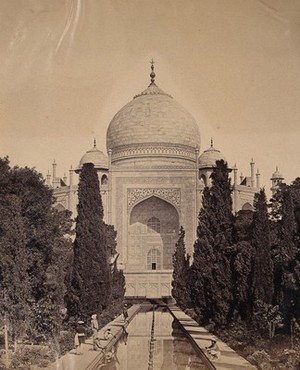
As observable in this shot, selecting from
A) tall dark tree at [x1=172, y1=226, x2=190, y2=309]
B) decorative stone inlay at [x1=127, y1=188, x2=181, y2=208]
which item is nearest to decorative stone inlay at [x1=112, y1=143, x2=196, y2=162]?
decorative stone inlay at [x1=127, y1=188, x2=181, y2=208]

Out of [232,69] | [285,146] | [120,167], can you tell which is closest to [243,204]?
[120,167]

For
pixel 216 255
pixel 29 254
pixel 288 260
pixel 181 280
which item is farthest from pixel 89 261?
pixel 181 280

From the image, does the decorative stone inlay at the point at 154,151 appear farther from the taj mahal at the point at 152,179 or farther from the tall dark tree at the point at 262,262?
the tall dark tree at the point at 262,262

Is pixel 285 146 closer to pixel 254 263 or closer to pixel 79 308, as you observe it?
pixel 254 263

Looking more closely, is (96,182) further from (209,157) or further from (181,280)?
(209,157)

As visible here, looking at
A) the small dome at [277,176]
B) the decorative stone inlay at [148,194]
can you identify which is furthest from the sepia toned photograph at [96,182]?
the small dome at [277,176]

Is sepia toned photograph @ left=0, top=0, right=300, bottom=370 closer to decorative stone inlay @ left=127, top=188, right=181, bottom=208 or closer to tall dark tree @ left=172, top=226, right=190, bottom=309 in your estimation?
tall dark tree @ left=172, top=226, right=190, bottom=309
